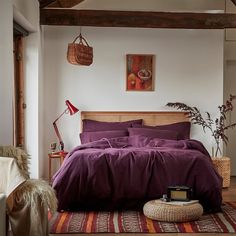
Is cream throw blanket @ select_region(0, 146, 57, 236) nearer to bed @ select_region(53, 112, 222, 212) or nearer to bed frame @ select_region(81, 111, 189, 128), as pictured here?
bed @ select_region(53, 112, 222, 212)

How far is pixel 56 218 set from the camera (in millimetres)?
4453

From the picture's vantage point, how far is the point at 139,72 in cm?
688

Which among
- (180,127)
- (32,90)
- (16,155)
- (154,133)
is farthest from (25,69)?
(16,155)

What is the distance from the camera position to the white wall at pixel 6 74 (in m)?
4.28

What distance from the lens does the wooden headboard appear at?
6840mm

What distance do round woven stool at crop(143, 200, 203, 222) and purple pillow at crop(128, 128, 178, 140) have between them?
2.05 m

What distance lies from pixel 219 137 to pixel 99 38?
8.01ft

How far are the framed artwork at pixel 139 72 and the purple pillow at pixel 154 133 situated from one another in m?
0.82

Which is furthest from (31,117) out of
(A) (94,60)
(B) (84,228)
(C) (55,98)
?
(B) (84,228)

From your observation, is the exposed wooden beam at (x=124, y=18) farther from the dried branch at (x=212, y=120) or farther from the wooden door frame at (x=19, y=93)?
the dried branch at (x=212, y=120)

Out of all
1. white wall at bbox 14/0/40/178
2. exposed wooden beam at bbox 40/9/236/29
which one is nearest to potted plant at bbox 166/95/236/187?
exposed wooden beam at bbox 40/9/236/29

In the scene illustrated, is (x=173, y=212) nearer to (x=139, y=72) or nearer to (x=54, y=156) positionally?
(x=54, y=156)

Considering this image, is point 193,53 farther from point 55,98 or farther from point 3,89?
point 3,89

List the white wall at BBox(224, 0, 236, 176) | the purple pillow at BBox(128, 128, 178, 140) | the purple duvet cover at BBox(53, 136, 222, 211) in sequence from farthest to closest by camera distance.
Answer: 1. the white wall at BBox(224, 0, 236, 176)
2. the purple pillow at BBox(128, 128, 178, 140)
3. the purple duvet cover at BBox(53, 136, 222, 211)
